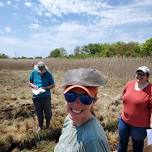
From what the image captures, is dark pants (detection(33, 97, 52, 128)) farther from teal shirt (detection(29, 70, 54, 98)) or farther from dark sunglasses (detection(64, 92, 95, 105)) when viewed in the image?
dark sunglasses (detection(64, 92, 95, 105))

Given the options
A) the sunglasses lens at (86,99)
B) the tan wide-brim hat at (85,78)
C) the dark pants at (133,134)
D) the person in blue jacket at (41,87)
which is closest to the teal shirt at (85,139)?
the sunglasses lens at (86,99)

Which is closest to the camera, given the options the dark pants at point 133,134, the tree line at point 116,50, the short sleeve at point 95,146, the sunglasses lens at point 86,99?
the short sleeve at point 95,146

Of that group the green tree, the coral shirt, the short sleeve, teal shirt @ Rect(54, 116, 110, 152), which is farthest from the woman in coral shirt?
the green tree

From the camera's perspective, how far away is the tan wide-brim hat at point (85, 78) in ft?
7.74

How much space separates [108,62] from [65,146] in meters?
24.6

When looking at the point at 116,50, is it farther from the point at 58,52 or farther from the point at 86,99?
the point at 86,99

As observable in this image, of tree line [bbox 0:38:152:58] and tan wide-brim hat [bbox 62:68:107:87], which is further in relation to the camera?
tree line [bbox 0:38:152:58]

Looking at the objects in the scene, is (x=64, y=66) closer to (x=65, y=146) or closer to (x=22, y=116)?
(x=22, y=116)

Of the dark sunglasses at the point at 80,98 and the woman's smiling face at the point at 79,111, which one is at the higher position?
the dark sunglasses at the point at 80,98

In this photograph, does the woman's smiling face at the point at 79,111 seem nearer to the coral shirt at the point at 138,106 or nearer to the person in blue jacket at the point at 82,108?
the person in blue jacket at the point at 82,108

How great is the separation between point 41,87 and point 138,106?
10.6 feet

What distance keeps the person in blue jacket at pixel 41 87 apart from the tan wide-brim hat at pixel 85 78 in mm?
5775

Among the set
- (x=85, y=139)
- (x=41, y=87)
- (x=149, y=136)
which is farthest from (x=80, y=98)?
(x=41, y=87)

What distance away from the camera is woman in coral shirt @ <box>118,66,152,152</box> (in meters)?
5.48
